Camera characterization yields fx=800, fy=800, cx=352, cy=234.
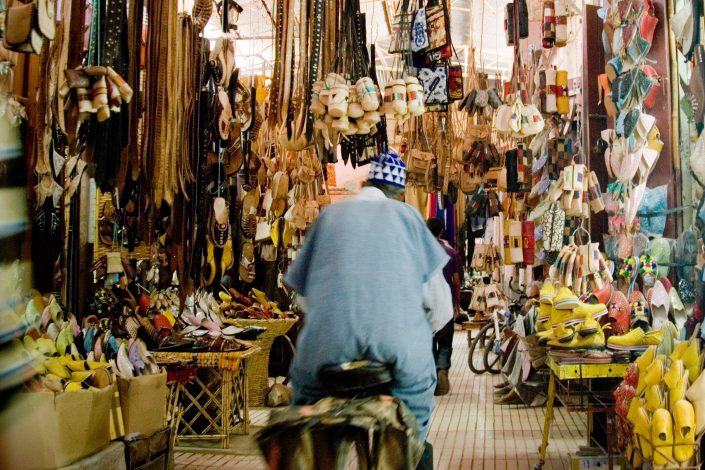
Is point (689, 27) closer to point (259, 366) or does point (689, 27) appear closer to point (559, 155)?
point (559, 155)

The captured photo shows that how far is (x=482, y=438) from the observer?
5254mm

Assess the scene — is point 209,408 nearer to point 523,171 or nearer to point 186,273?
point 186,273

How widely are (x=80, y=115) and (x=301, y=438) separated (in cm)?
141

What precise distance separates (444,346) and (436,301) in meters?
4.27

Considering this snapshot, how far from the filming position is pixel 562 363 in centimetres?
372

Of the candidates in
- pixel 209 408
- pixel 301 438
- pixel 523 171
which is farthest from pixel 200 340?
pixel 523 171

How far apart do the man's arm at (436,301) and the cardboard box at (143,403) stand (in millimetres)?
1650

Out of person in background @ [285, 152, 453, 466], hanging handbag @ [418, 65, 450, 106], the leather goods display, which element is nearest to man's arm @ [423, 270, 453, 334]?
person in background @ [285, 152, 453, 466]

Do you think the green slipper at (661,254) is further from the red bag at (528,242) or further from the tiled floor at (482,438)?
the red bag at (528,242)

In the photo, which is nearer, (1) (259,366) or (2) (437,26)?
(2) (437,26)

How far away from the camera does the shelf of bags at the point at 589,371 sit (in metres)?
3.70

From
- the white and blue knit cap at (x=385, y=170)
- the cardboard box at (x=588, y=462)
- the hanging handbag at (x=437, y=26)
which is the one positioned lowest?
the cardboard box at (x=588, y=462)

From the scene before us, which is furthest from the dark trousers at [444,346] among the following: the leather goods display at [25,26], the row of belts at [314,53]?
the leather goods display at [25,26]

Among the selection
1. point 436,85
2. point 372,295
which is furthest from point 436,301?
point 436,85
